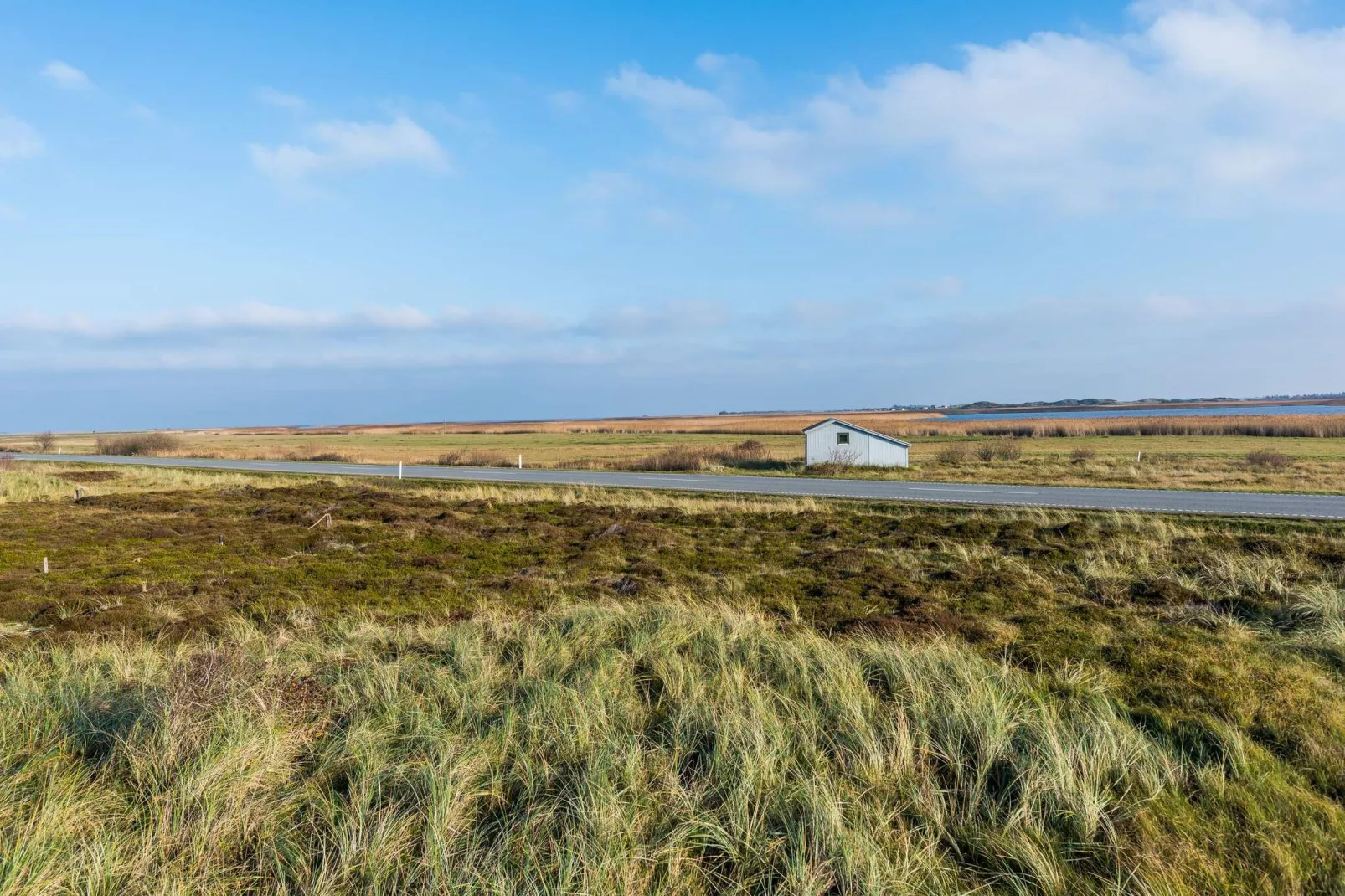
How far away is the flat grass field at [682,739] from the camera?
3.73 meters

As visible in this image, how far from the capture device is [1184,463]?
123ft

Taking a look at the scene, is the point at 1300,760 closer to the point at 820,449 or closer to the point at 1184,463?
the point at 820,449

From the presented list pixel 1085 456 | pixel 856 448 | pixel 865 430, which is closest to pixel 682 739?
pixel 856 448

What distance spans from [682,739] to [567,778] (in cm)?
90

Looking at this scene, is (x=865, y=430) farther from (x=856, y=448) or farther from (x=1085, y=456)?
(x=1085, y=456)

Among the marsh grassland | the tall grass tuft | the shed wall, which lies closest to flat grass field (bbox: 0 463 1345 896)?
the tall grass tuft

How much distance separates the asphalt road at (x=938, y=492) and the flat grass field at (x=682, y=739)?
9330 millimetres

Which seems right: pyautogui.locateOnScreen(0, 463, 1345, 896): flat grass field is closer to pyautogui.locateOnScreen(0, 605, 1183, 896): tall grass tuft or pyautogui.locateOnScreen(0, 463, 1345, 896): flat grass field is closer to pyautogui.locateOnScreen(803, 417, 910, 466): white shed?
pyautogui.locateOnScreen(0, 605, 1183, 896): tall grass tuft

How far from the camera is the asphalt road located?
65.3 feet

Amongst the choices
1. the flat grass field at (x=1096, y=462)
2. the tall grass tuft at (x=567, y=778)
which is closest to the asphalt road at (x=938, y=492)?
the flat grass field at (x=1096, y=462)

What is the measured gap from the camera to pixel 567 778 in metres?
4.60

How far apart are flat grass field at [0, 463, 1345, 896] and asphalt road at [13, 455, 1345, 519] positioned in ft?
30.6

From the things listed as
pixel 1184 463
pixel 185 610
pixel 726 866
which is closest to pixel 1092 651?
pixel 726 866

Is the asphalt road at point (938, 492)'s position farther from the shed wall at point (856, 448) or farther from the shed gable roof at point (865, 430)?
the shed gable roof at point (865, 430)
